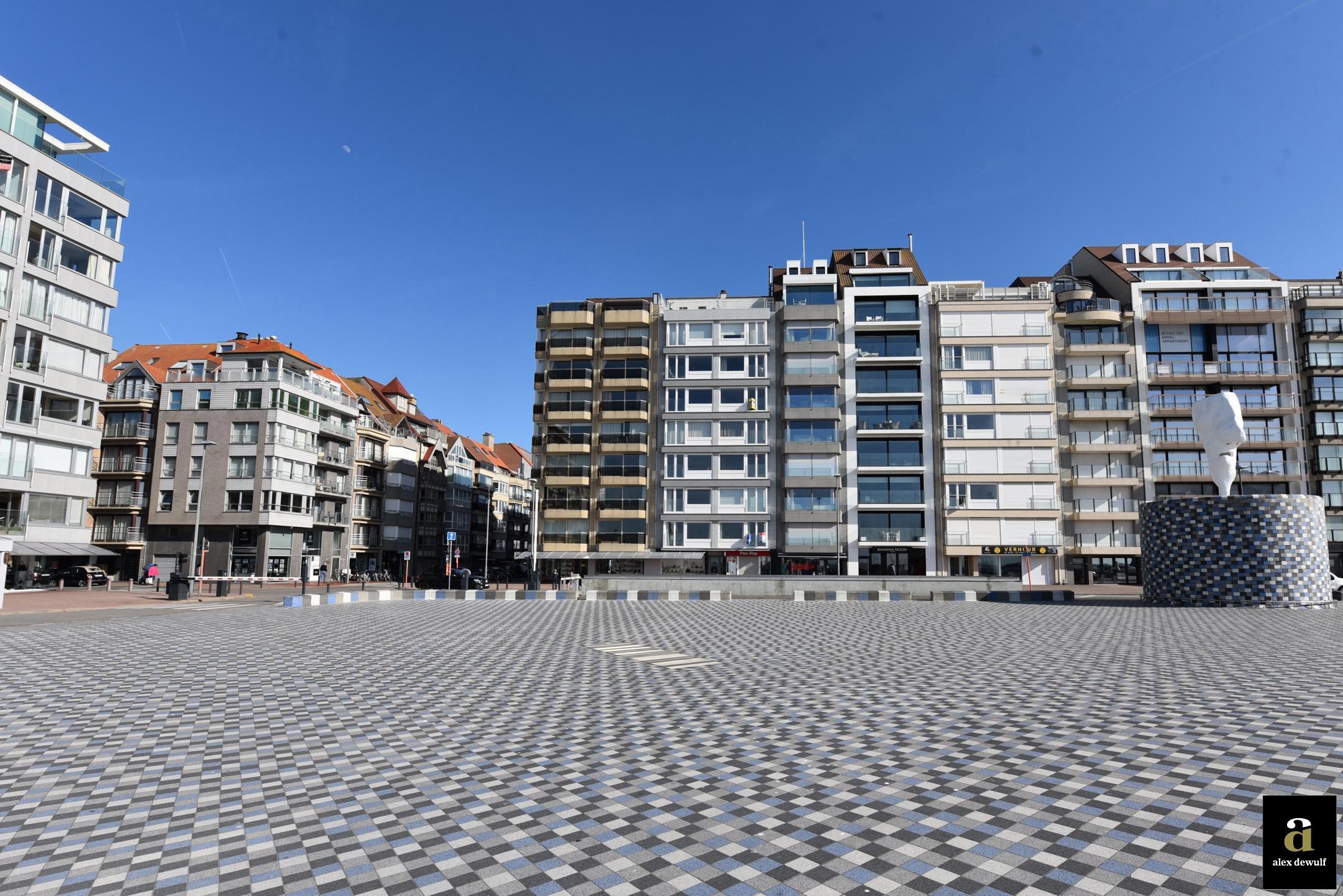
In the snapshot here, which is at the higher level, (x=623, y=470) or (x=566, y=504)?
(x=623, y=470)

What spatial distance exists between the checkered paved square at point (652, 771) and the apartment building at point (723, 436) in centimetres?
4615

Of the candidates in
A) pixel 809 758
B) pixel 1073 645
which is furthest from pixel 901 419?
pixel 809 758

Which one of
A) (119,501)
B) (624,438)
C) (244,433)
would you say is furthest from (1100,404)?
(119,501)

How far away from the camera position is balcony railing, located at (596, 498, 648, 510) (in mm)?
62656

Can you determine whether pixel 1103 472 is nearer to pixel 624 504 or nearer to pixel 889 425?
pixel 889 425

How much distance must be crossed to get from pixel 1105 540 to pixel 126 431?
252 ft

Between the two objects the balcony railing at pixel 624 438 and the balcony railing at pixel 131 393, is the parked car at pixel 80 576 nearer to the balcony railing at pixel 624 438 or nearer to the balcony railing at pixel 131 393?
the balcony railing at pixel 131 393

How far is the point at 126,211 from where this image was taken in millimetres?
42844

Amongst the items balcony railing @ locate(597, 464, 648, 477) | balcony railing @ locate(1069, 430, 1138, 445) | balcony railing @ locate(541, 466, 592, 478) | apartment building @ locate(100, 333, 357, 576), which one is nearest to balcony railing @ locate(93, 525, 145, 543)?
apartment building @ locate(100, 333, 357, 576)

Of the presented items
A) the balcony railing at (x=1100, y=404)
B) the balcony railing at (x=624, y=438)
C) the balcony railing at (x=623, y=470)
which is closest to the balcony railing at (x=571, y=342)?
the balcony railing at (x=624, y=438)

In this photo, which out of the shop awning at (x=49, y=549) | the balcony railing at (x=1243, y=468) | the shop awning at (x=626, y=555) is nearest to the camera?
the shop awning at (x=49, y=549)

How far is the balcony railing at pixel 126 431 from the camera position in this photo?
5956cm

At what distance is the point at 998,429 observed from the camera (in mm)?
60312

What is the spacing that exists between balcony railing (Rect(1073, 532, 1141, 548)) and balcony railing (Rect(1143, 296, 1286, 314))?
18.0 metres
